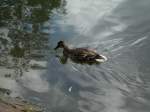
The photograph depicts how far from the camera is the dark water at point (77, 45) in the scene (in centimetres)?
849

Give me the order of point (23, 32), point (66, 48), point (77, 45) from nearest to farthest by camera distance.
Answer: point (66, 48)
point (77, 45)
point (23, 32)

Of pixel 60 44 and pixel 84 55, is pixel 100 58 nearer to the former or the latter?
pixel 84 55

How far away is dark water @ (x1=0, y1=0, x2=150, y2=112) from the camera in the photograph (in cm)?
849

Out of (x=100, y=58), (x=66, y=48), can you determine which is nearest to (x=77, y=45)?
(x=66, y=48)

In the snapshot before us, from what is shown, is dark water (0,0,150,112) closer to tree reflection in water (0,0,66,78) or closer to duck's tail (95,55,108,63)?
tree reflection in water (0,0,66,78)

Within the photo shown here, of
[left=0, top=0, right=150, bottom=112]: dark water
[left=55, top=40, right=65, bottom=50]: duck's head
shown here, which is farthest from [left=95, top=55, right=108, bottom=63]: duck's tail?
[left=55, top=40, right=65, bottom=50]: duck's head

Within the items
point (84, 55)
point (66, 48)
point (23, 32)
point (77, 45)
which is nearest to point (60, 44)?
point (66, 48)

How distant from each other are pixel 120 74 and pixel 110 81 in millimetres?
399

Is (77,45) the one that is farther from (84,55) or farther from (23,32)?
(23,32)

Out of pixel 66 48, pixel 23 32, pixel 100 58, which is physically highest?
pixel 23 32

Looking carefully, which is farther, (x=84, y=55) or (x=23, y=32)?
(x=23, y=32)

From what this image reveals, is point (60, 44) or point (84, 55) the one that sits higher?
point (60, 44)

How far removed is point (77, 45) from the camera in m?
11.6

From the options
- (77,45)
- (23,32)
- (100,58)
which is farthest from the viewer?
(23,32)
